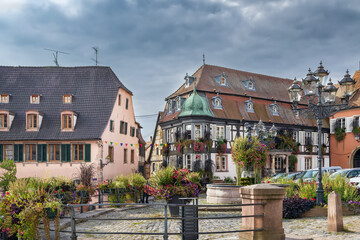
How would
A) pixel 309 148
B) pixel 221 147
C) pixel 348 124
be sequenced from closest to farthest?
pixel 221 147
pixel 348 124
pixel 309 148

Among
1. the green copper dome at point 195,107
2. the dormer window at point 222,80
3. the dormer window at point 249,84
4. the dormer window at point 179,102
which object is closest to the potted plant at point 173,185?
the green copper dome at point 195,107

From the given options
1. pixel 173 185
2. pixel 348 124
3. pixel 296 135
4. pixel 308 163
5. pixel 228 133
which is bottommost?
pixel 308 163

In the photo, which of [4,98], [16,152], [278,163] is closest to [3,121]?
[4,98]

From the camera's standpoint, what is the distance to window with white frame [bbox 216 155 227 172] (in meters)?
33.7

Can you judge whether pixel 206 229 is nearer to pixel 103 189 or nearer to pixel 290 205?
pixel 290 205

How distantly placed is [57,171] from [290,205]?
69.2 feet

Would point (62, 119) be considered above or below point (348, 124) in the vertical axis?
above

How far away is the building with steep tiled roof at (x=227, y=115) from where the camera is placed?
110 ft

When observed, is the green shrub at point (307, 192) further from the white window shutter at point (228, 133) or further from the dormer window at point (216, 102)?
the dormer window at point (216, 102)

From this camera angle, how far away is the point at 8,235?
8.48 metres

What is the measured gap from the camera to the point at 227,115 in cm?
3494

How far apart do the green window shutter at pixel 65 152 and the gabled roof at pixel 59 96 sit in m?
0.64

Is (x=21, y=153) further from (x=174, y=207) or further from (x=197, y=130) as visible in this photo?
(x=174, y=207)

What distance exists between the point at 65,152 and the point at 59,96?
5.02 m
